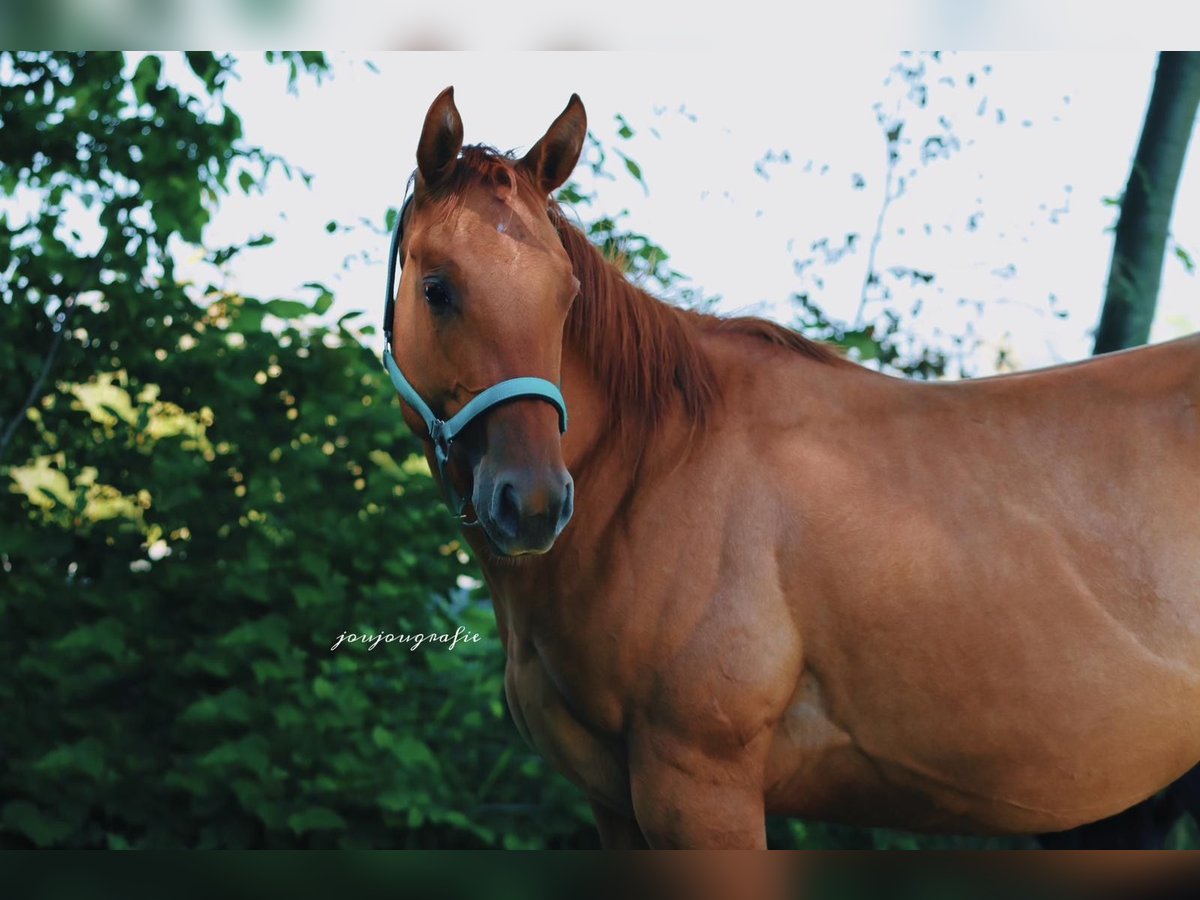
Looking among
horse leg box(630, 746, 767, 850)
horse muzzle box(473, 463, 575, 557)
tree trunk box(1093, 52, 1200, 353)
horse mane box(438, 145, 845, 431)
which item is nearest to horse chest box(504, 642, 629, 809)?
horse leg box(630, 746, 767, 850)

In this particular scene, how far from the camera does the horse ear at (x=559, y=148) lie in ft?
7.76

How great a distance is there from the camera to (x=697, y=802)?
2.25m

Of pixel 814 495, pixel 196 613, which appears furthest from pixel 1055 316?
pixel 196 613

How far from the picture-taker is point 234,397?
175 inches

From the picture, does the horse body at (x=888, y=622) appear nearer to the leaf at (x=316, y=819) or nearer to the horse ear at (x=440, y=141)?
the horse ear at (x=440, y=141)

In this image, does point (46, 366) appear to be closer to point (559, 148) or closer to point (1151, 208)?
point (559, 148)

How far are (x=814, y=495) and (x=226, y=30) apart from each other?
1.46 meters

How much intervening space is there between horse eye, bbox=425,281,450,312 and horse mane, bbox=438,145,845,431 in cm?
31

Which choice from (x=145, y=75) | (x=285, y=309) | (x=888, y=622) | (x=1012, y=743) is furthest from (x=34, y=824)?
(x=1012, y=743)

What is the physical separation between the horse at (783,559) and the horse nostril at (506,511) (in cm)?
8

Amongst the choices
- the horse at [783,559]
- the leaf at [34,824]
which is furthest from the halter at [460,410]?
the leaf at [34,824]

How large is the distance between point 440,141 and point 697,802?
57.4 inches

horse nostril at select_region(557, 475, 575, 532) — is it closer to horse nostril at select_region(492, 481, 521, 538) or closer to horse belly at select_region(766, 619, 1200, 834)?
horse nostril at select_region(492, 481, 521, 538)

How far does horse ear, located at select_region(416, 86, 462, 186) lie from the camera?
2258 millimetres
